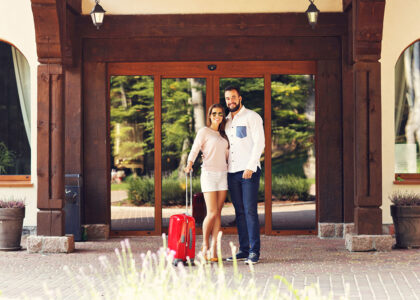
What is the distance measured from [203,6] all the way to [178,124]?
1.76 meters

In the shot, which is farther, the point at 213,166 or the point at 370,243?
the point at 370,243

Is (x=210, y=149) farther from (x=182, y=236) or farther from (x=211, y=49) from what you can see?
(x=211, y=49)

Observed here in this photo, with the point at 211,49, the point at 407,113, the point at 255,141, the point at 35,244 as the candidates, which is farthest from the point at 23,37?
the point at 407,113

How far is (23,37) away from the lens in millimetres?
9750

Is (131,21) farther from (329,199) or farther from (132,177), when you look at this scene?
(329,199)

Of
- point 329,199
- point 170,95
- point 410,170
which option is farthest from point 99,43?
point 410,170

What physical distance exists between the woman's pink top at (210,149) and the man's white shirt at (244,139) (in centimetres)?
Result: 13

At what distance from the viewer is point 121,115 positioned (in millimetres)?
9836

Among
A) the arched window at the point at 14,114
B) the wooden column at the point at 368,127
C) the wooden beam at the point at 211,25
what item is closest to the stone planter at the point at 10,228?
the arched window at the point at 14,114

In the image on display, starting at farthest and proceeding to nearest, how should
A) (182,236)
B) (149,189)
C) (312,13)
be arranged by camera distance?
(149,189) < (312,13) < (182,236)

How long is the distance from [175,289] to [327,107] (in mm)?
7194

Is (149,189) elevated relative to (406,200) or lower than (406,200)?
elevated

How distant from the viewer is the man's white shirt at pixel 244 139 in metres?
6.78

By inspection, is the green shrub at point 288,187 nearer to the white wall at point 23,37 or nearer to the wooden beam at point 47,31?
the white wall at point 23,37
